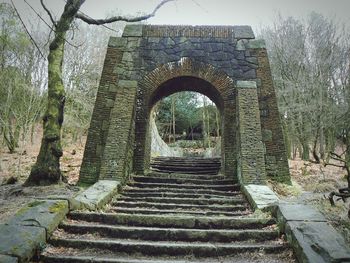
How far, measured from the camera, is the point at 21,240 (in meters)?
3.86

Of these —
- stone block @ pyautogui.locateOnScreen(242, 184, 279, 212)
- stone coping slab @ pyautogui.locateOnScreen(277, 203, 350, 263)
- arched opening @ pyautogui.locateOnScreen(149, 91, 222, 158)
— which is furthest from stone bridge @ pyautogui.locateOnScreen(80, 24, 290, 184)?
arched opening @ pyautogui.locateOnScreen(149, 91, 222, 158)

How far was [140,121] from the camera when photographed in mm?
9195

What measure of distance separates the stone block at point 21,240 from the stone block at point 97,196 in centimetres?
115

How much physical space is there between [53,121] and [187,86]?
14.3ft

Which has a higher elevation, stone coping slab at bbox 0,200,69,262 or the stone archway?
the stone archway

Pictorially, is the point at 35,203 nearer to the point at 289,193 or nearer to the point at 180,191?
the point at 180,191

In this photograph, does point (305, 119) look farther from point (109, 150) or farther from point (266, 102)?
point (109, 150)

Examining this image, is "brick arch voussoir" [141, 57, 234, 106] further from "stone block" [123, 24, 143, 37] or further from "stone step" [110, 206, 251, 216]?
"stone step" [110, 206, 251, 216]

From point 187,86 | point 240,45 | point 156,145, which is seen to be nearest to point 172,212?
point 187,86

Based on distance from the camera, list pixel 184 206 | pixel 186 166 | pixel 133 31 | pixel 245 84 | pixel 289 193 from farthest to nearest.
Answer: pixel 186 166 < pixel 133 31 < pixel 245 84 < pixel 289 193 < pixel 184 206

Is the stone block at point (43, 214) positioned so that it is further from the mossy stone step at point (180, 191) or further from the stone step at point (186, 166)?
the stone step at point (186, 166)

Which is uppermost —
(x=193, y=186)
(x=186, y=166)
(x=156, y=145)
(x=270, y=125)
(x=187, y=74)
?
(x=187, y=74)

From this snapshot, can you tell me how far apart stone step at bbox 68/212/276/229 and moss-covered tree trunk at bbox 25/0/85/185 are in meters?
2.92

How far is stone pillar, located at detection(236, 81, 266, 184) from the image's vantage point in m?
7.48
